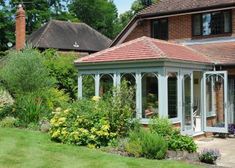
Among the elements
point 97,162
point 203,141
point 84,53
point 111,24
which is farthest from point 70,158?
point 111,24

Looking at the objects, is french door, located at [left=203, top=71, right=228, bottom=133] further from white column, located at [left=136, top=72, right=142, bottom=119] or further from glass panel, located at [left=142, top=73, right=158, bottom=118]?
white column, located at [left=136, top=72, right=142, bottom=119]

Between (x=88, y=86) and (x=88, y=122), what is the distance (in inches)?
188

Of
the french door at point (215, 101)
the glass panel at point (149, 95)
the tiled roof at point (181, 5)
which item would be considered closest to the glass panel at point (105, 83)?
the glass panel at point (149, 95)

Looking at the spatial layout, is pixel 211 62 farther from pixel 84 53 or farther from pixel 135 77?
pixel 84 53

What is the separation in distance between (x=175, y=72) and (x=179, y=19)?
7.58 meters

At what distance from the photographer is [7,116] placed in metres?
19.5

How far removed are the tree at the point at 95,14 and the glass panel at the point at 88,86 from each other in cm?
4921

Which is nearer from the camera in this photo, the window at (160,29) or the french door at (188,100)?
the french door at (188,100)

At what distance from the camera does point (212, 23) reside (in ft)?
70.9

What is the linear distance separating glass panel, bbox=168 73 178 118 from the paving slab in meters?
1.64

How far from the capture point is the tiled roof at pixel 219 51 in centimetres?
1880

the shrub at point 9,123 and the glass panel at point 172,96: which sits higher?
the glass panel at point 172,96

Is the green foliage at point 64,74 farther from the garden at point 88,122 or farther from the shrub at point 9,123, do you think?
the shrub at point 9,123

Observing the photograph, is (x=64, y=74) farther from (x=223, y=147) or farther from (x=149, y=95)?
(x=223, y=147)
